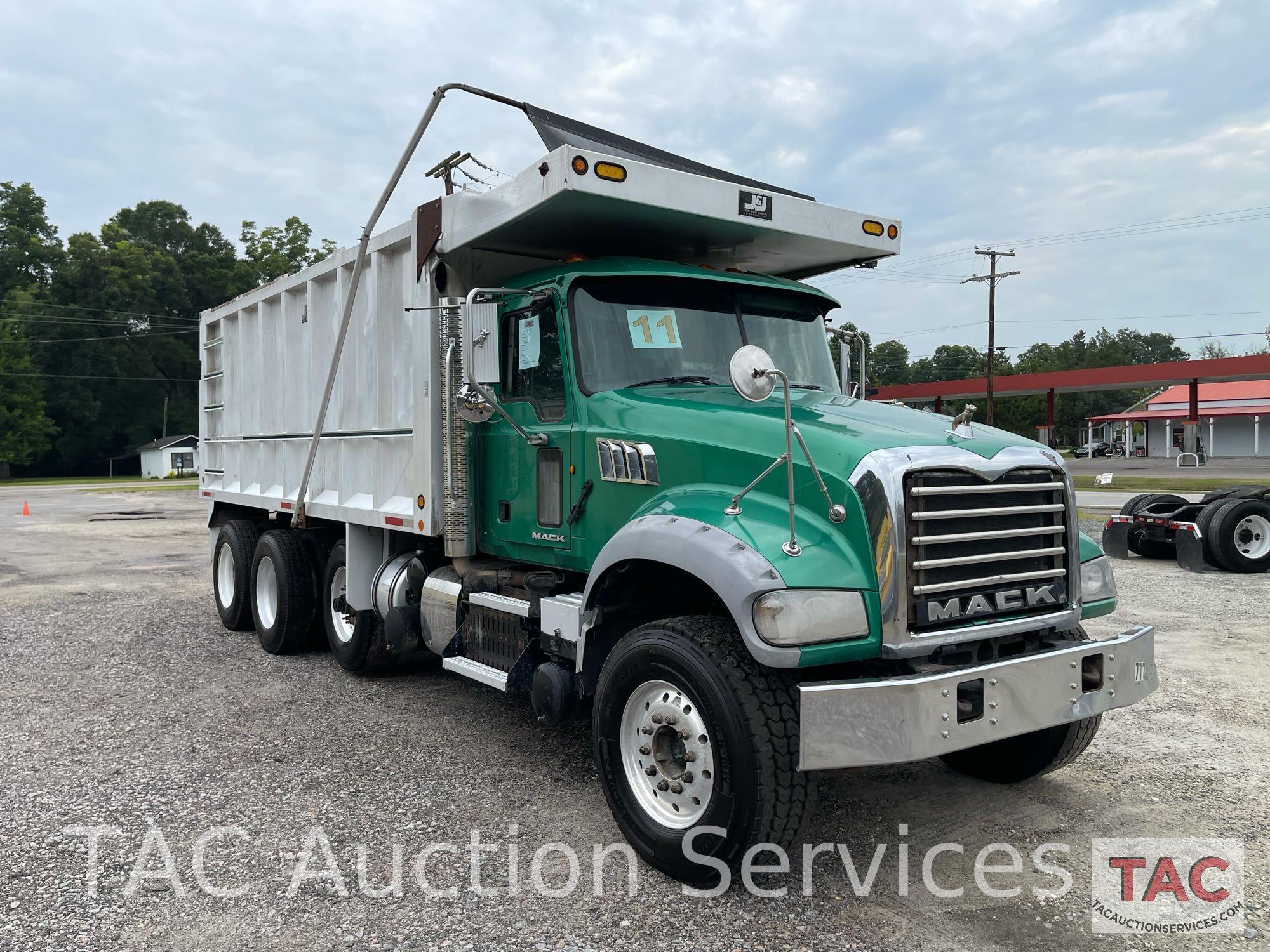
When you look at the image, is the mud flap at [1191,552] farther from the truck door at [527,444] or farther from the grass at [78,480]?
the grass at [78,480]

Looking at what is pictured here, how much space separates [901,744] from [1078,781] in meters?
2.20

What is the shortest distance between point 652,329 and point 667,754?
218 centimetres

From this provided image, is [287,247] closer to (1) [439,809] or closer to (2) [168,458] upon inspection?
(2) [168,458]

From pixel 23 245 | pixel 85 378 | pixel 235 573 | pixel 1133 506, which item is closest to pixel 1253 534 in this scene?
pixel 1133 506

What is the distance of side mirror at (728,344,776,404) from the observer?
3518mm

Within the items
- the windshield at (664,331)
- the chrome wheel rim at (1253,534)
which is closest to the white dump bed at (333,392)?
the windshield at (664,331)

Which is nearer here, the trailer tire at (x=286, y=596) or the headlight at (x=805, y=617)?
the headlight at (x=805, y=617)

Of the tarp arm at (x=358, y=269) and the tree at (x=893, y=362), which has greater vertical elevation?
the tree at (x=893, y=362)

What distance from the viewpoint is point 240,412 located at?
9.05 metres

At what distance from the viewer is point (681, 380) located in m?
4.82

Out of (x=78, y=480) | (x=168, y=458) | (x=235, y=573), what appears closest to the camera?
Result: (x=235, y=573)

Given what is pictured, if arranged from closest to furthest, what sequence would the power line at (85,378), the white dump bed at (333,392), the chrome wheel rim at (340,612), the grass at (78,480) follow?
1. the white dump bed at (333,392)
2. the chrome wheel rim at (340,612)
3. the grass at (78,480)
4. the power line at (85,378)

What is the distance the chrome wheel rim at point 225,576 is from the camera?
9000 millimetres

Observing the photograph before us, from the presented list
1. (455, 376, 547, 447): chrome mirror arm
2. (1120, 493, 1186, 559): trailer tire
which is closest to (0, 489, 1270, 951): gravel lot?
(455, 376, 547, 447): chrome mirror arm
